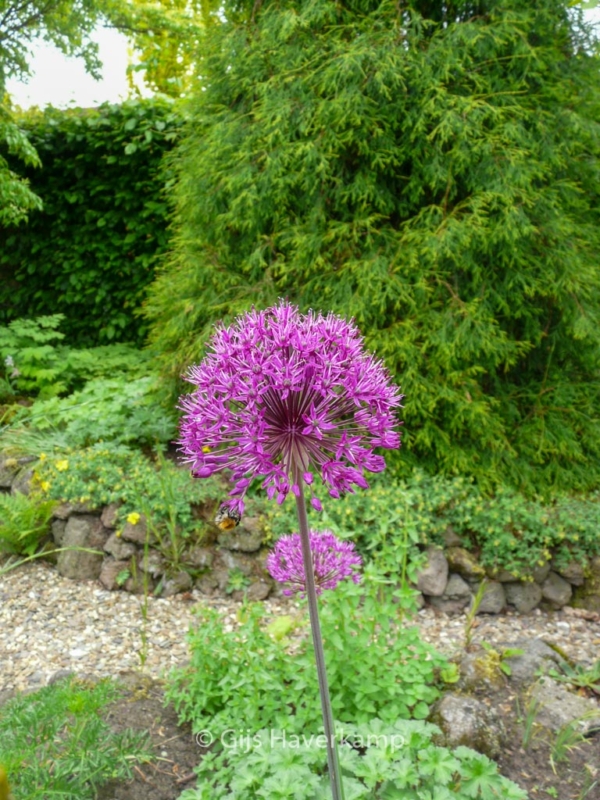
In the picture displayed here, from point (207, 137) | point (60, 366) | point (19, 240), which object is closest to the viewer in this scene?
point (207, 137)

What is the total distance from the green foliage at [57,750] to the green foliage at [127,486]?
5.41ft

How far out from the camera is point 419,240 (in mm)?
4047

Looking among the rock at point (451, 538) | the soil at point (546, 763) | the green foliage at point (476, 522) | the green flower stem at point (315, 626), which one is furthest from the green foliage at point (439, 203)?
the green flower stem at point (315, 626)

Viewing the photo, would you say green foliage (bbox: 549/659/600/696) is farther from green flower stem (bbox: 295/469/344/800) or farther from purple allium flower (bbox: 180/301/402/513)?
purple allium flower (bbox: 180/301/402/513)

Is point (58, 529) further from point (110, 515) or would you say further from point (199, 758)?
point (199, 758)

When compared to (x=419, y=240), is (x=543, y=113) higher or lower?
higher

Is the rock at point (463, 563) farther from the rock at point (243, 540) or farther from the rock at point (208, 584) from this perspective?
the rock at point (208, 584)

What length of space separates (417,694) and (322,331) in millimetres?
1535

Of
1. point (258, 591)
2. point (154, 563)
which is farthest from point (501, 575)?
point (154, 563)

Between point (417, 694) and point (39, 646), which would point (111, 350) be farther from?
point (417, 694)

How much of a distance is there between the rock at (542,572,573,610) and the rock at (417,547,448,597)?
0.62m

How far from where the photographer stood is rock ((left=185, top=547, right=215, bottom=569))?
154 inches

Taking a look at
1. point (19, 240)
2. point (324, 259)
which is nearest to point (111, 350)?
point (19, 240)

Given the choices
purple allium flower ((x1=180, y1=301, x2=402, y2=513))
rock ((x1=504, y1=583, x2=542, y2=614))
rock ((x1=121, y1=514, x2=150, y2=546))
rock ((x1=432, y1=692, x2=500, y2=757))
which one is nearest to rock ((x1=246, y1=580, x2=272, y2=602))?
rock ((x1=121, y1=514, x2=150, y2=546))
